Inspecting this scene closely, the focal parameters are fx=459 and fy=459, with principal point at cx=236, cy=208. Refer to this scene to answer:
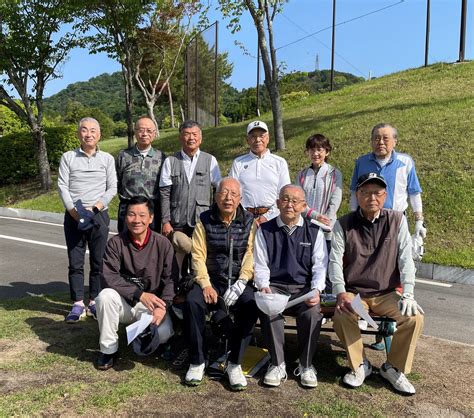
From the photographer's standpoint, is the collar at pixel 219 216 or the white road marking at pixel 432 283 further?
the white road marking at pixel 432 283

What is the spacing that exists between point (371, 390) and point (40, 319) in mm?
3257

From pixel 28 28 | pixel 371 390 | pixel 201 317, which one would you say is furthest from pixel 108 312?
pixel 28 28

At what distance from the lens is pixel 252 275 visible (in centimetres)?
367

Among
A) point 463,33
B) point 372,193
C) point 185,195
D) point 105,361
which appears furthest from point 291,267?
point 463,33

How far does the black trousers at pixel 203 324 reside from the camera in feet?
11.2

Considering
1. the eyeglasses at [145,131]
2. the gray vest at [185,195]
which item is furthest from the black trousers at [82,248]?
the eyeglasses at [145,131]

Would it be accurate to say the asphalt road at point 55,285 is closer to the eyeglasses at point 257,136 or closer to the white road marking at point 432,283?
the white road marking at point 432,283

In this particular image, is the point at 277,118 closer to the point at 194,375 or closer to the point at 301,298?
the point at 301,298

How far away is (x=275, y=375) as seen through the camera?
11.0 feet

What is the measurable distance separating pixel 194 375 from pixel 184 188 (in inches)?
67.2

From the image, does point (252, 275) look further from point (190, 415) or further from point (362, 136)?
point (362, 136)

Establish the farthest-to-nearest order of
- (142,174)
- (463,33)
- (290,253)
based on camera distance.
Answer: (463,33) → (142,174) → (290,253)

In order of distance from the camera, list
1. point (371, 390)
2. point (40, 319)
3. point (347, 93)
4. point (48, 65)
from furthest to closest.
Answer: point (347, 93) → point (48, 65) → point (40, 319) → point (371, 390)

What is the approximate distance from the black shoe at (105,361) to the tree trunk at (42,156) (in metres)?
12.7
